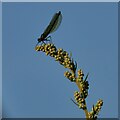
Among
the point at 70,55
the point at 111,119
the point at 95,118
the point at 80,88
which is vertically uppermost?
the point at 70,55

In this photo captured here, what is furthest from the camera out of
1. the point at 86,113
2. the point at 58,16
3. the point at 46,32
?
the point at 58,16

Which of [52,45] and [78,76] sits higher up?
[52,45]

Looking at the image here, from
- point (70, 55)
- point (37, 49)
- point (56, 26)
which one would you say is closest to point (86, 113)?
point (70, 55)

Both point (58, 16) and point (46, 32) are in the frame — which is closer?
point (46, 32)

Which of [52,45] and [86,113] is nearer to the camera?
[86,113]

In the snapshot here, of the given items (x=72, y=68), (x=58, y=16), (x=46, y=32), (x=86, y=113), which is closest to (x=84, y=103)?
(x=86, y=113)

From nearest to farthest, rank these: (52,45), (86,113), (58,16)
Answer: (86,113)
(52,45)
(58,16)

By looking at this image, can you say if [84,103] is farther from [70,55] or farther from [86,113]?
[70,55]

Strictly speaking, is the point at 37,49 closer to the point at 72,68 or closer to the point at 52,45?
the point at 52,45

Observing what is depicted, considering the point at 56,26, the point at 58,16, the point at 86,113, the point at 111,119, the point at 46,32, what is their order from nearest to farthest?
the point at 86,113 < the point at 46,32 < the point at 56,26 < the point at 58,16 < the point at 111,119
